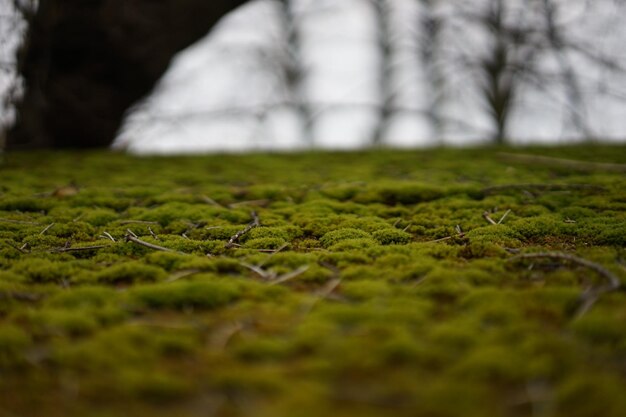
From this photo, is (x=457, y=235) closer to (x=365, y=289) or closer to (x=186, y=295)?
(x=365, y=289)

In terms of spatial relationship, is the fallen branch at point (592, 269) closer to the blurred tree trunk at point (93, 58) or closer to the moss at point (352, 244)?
the moss at point (352, 244)

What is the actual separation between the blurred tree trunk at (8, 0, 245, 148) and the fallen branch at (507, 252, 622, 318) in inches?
250

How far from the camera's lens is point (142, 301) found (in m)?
2.09

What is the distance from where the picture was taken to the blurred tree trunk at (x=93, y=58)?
21.0 ft

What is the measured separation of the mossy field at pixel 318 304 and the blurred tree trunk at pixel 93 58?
328cm

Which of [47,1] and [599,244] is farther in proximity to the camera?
[47,1]

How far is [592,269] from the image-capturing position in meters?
2.35

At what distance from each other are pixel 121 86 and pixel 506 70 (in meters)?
9.83

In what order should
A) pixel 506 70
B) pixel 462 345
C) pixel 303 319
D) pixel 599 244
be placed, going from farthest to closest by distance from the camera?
pixel 506 70 < pixel 599 244 < pixel 303 319 < pixel 462 345

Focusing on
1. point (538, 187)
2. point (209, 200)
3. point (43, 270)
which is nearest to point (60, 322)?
point (43, 270)

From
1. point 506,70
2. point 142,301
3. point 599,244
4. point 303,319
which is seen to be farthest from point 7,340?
point 506,70

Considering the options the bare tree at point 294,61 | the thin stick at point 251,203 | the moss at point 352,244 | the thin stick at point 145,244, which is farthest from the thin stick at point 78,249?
the bare tree at point 294,61

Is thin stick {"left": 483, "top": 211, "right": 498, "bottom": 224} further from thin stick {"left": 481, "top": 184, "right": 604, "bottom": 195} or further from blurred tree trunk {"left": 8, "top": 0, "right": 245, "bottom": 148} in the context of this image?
blurred tree trunk {"left": 8, "top": 0, "right": 245, "bottom": 148}

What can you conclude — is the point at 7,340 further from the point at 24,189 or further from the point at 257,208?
the point at 24,189
